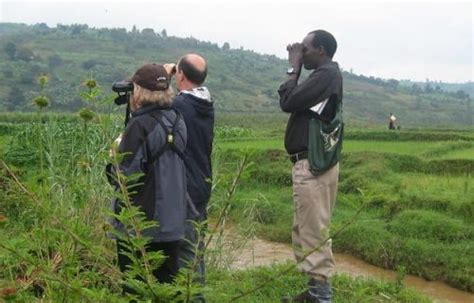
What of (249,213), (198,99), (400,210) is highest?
(198,99)

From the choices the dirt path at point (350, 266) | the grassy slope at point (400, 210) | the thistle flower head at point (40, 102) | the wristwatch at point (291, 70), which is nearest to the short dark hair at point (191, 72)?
the wristwatch at point (291, 70)

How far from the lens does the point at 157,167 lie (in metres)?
2.80

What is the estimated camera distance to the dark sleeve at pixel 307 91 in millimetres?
3664

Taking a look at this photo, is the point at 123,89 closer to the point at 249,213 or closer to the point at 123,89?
the point at 123,89

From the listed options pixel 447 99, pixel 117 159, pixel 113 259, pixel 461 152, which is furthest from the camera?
pixel 447 99

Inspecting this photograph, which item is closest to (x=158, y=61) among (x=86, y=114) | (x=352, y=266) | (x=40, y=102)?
(x=352, y=266)

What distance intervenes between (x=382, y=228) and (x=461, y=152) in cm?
651

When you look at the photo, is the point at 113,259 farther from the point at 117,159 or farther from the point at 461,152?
→ the point at 461,152

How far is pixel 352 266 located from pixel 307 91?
4.53 metres

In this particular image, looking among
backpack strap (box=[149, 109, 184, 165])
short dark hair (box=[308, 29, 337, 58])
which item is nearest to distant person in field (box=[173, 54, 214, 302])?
backpack strap (box=[149, 109, 184, 165])

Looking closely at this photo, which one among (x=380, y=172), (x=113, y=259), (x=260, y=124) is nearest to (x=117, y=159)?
(x=113, y=259)

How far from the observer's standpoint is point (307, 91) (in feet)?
12.0

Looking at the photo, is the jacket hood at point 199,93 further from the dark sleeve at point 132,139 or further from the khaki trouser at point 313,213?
the khaki trouser at point 313,213

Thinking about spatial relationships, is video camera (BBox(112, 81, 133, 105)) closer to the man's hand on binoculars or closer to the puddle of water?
the man's hand on binoculars
